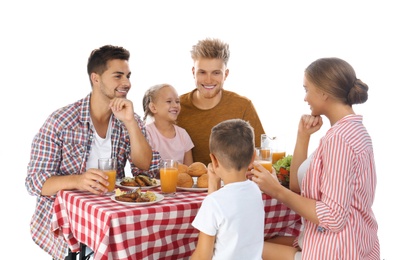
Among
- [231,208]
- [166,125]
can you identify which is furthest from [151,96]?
[231,208]

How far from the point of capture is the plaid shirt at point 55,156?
2291 millimetres

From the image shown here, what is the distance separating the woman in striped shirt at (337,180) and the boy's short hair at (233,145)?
0.71ft

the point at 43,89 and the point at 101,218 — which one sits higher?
the point at 43,89

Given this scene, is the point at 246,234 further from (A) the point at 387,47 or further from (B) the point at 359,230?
(A) the point at 387,47

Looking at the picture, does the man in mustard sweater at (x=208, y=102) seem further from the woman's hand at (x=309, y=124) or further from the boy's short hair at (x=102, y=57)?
the woman's hand at (x=309, y=124)

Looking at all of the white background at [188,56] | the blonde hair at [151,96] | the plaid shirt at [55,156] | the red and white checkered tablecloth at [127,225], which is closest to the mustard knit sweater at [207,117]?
the blonde hair at [151,96]

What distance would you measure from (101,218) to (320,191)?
90 cm

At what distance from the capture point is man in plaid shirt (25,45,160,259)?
2252 millimetres

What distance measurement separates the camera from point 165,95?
10.1 feet

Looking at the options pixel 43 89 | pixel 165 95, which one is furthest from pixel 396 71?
pixel 43 89

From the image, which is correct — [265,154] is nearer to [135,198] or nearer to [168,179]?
[168,179]

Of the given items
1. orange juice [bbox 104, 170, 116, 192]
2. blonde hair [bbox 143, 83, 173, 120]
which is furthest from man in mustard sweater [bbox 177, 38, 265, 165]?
orange juice [bbox 104, 170, 116, 192]

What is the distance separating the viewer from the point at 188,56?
4738 mm

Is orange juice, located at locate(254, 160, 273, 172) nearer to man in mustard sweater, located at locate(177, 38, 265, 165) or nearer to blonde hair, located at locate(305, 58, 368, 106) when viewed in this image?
blonde hair, located at locate(305, 58, 368, 106)
